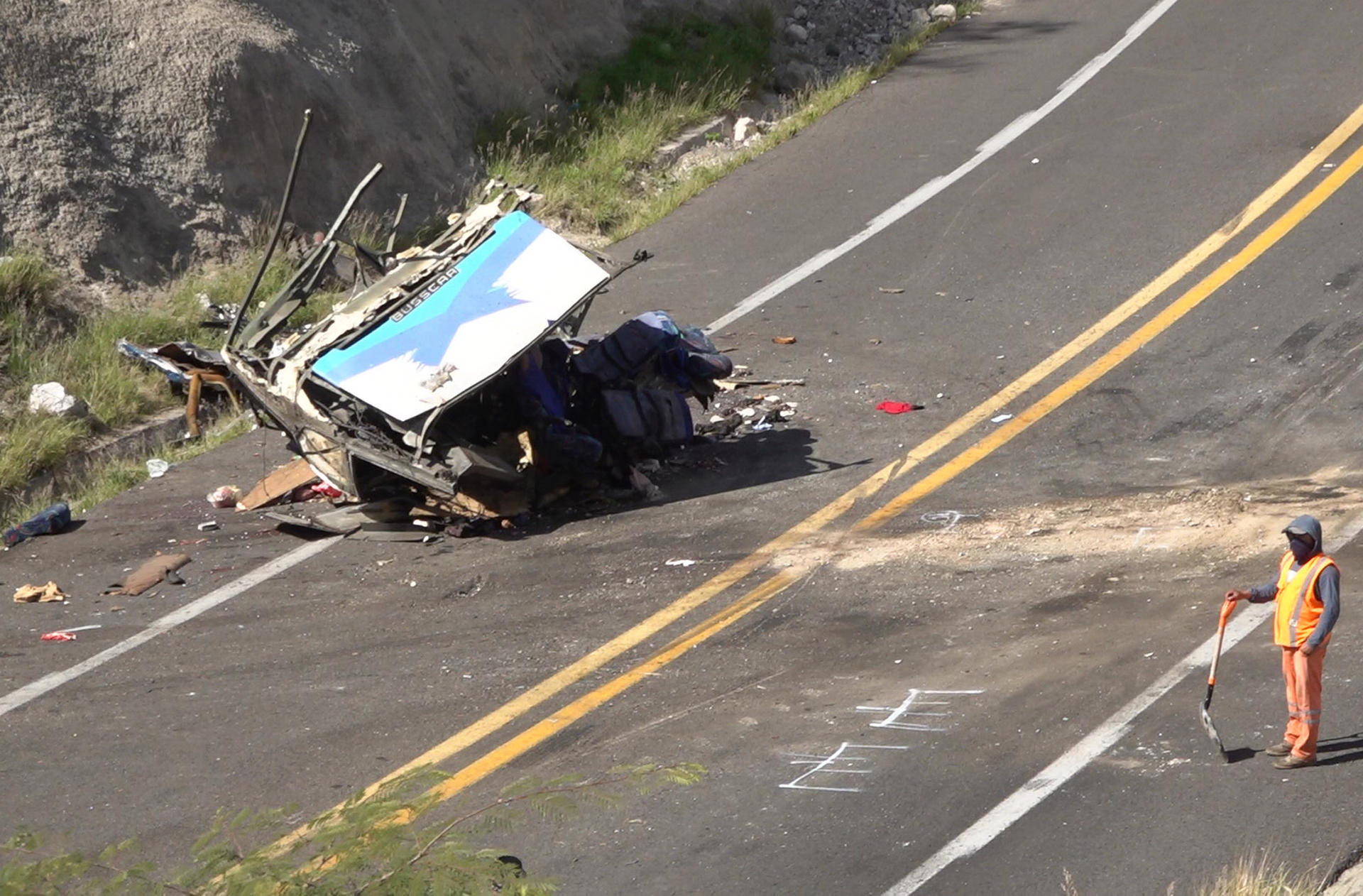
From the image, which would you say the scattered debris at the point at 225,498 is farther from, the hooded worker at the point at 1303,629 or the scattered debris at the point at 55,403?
the hooded worker at the point at 1303,629

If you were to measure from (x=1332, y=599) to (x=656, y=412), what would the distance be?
486 centimetres

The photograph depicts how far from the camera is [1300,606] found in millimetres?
6414

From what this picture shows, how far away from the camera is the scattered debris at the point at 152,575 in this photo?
31.9 ft

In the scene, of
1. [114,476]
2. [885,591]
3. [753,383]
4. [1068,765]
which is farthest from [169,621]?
[1068,765]

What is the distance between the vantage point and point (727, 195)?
49.7ft

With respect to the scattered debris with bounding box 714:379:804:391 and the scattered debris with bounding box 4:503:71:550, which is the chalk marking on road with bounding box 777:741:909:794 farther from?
the scattered debris with bounding box 4:503:71:550

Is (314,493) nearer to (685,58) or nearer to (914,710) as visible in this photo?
(914,710)

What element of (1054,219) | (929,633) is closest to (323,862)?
(929,633)

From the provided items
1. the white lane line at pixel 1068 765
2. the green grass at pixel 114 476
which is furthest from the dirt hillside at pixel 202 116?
the white lane line at pixel 1068 765

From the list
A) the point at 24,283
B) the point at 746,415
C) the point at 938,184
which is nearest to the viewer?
the point at 746,415

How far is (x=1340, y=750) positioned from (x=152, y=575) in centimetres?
654

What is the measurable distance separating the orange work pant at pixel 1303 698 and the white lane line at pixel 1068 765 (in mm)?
547

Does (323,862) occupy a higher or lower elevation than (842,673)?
higher

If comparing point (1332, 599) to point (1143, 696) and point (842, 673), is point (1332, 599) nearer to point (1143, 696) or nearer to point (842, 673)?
point (1143, 696)
